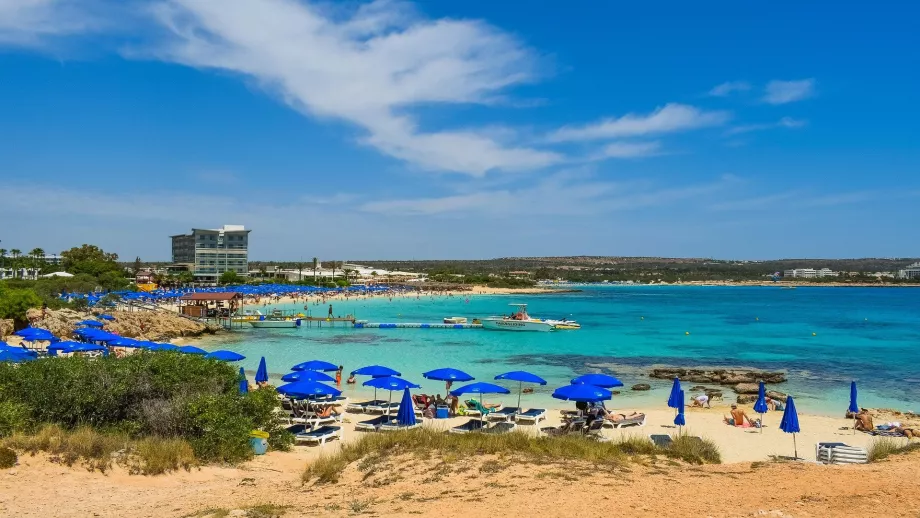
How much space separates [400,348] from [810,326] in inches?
1640

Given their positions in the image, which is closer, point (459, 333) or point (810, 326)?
point (459, 333)

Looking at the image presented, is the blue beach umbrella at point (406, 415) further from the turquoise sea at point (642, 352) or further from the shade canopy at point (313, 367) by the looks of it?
the turquoise sea at point (642, 352)

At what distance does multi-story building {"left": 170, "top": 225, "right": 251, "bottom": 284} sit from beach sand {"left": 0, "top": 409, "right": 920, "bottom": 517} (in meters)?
103

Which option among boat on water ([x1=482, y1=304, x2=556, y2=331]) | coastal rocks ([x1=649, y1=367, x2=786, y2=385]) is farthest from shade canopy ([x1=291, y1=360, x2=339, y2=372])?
boat on water ([x1=482, y1=304, x2=556, y2=331])

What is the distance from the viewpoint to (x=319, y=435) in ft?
49.1

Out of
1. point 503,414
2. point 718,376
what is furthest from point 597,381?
point 718,376

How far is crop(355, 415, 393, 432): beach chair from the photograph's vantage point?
16.5 meters

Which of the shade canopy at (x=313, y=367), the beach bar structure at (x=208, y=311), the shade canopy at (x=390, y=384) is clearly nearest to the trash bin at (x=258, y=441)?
the shade canopy at (x=390, y=384)

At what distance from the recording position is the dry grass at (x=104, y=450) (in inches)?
421

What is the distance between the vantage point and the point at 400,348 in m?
38.8

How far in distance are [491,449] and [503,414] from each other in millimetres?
6654

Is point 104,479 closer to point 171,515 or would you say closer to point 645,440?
point 171,515

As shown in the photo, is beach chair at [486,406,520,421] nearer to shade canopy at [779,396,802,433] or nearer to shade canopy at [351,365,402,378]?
shade canopy at [351,365,402,378]

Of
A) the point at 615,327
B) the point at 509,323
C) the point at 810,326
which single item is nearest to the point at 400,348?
the point at 509,323
